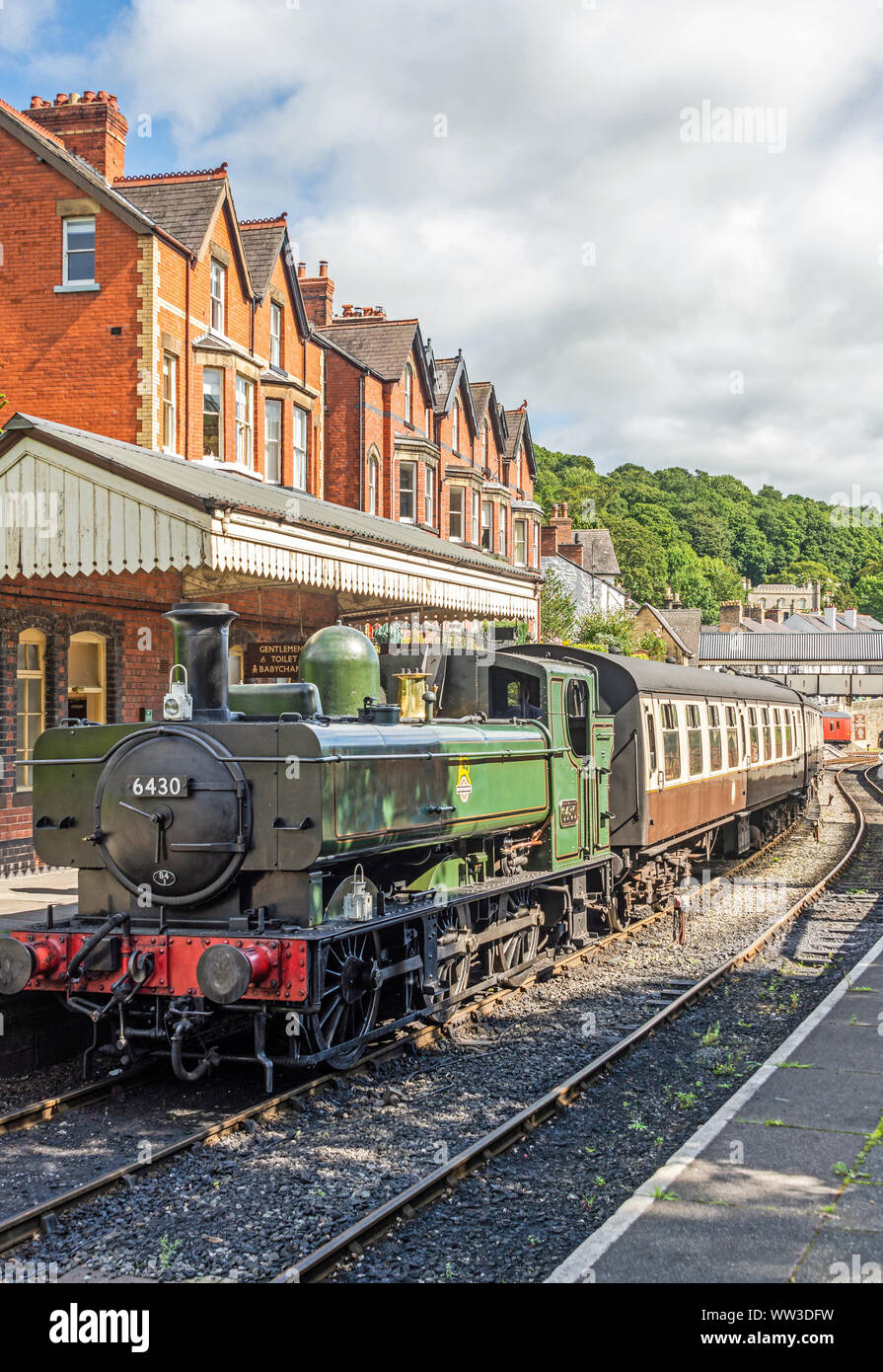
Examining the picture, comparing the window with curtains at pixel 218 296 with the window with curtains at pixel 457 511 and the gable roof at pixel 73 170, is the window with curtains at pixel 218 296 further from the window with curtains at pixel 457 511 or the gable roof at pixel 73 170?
the window with curtains at pixel 457 511

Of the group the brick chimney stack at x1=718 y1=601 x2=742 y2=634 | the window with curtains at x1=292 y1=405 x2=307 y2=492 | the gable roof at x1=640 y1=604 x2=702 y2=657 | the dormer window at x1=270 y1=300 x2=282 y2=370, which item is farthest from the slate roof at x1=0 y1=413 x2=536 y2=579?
the brick chimney stack at x1=718 y1=601 x2=742 y2=634

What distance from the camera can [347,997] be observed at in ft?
22.7

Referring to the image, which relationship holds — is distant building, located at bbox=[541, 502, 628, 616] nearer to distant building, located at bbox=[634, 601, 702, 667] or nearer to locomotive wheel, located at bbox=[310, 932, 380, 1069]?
distant building, located at bbox=[634, 601, 702, 667]

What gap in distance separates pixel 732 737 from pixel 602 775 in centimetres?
630

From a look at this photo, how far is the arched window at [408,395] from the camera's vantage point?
2845 centimetres

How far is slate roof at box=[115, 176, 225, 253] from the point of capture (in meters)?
18.9

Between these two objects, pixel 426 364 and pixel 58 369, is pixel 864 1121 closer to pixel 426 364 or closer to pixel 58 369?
pixel 58 369

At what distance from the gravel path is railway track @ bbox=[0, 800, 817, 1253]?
71 mm

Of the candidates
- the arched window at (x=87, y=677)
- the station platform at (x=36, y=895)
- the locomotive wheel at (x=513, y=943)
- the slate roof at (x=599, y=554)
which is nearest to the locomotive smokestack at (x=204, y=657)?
the station platform at (x=36, y=895)

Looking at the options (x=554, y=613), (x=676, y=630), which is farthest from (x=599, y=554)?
(x=554, y=613)

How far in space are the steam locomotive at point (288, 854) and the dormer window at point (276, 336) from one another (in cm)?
1394

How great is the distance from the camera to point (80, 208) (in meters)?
17.8
